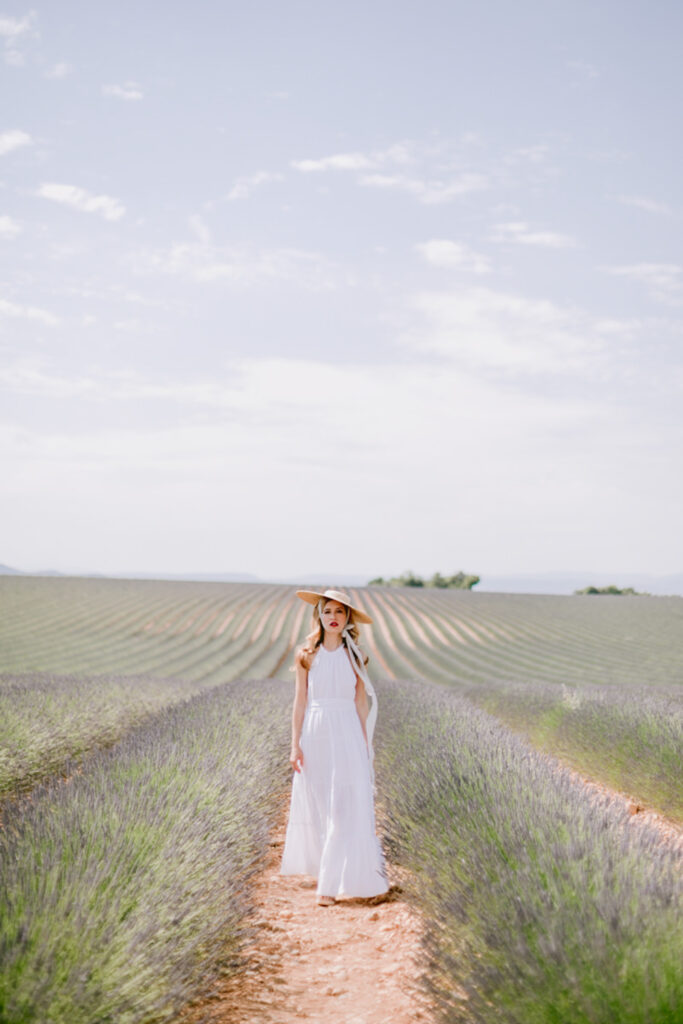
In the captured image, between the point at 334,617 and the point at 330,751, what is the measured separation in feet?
2.32

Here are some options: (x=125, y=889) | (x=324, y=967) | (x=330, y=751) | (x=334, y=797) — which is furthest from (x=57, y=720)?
(x=125, y=889)

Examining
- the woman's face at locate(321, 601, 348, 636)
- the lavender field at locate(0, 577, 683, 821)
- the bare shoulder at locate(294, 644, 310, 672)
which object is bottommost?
the lavender field at locate(0, 577, 683, 821)

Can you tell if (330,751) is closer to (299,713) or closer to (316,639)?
(299,713)

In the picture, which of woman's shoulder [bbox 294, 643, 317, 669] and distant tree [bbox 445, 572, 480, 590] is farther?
distant tree [bbox 445, 572, 480, 590]

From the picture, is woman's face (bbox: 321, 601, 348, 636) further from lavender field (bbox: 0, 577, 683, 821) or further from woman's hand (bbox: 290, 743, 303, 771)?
lavender field (bbox: 0, 577, 683, 821)

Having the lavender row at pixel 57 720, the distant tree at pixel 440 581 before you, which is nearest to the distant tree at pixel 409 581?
the distant tree at pixel 440 581

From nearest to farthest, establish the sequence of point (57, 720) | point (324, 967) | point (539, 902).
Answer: point (539, 902)
point (324, 967)
point (57, 720)

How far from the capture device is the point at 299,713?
4.53 meters

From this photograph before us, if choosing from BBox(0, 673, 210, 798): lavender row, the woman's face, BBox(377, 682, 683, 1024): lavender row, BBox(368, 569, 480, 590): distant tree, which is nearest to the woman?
the woman's face

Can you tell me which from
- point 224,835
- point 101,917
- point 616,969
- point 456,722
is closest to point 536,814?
point 616,969

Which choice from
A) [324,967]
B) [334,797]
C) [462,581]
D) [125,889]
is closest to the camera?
[125,889]

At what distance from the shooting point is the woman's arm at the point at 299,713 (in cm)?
448

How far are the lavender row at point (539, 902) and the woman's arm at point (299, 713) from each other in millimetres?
638

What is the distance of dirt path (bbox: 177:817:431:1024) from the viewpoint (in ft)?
9.85
